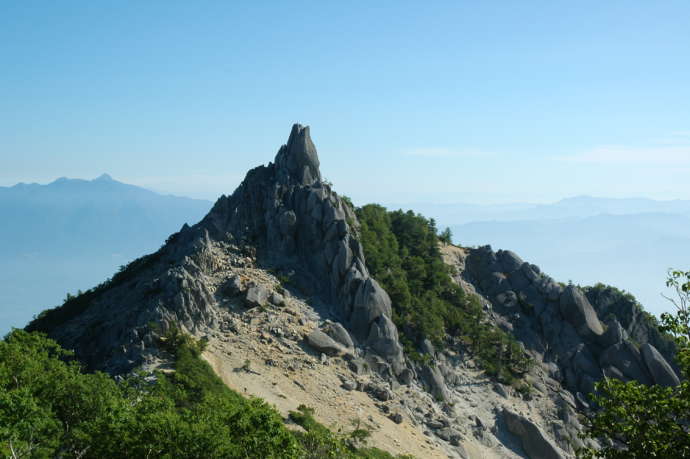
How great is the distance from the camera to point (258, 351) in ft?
168

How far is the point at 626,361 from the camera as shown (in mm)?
72562

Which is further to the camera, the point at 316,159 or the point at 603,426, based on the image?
the point at 316,159

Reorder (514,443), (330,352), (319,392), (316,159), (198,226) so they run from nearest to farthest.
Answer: (319,392) → (330,352) → (514,443) → (198,226) → (316,159)

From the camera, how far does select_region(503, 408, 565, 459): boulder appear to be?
58.5 m

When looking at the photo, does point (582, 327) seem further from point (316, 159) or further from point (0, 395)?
point (0, 395)

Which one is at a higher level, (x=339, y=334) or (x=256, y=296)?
(x=256, y=296)

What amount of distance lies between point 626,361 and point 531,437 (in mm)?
21603

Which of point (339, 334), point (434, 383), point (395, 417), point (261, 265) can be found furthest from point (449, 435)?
point (261, 265)

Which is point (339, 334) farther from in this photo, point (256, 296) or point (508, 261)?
point (508, 261)

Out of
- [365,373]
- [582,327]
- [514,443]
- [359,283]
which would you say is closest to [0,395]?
[365,373]

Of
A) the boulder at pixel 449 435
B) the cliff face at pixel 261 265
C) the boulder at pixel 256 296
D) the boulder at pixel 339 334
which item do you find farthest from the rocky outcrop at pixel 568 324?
the boulder at pixel 256 296

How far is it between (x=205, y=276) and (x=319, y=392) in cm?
1703

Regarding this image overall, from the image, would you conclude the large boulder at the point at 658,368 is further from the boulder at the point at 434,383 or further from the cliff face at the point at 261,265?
the cliff face at the point at 261,265

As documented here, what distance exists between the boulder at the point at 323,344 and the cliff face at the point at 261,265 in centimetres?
431
